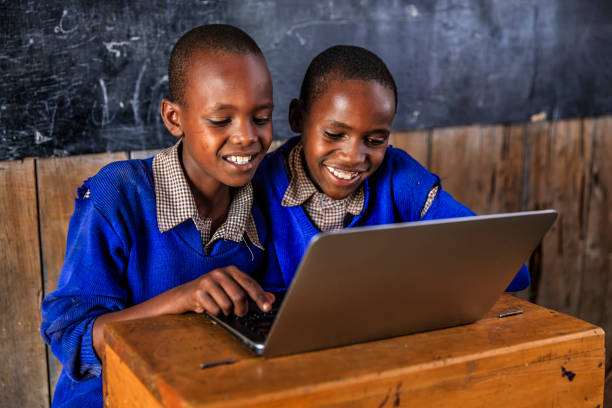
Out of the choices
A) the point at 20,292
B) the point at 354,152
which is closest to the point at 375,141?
the point at 354,152

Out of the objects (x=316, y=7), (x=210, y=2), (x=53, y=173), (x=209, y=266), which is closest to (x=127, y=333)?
(x=209, y=266)

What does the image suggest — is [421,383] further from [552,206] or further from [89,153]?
[552,206]

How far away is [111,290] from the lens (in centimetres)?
121

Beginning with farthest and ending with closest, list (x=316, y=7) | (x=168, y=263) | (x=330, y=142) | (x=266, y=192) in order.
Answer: (x=316, y=7)
(x=266, y=192)
(x=330, y=142)
(x=168, y=263)

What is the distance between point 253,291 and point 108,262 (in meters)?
0.38

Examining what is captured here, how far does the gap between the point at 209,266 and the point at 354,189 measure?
41cm

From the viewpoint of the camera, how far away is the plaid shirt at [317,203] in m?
1.52

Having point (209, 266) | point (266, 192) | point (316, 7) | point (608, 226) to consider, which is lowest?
point (608, 226)

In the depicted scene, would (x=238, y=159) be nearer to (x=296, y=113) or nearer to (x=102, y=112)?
(x=296, y=113)

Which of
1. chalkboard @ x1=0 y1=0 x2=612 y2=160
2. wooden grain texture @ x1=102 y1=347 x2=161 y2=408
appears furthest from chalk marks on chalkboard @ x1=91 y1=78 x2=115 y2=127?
wooden grain texture @ x1=102 y1=347 x2=161 y2=408

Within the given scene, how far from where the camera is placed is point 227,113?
1290 millimetres

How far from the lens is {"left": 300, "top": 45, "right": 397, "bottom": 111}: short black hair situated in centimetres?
146

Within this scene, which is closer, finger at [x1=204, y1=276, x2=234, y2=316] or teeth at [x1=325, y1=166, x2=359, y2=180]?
finger at [x1=204, y1=276, x2=234, y2=316]

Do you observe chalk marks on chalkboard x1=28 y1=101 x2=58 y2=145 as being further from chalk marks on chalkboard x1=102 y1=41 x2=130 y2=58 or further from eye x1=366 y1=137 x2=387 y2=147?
eye x1=366 y1=137 x2=387 y2=147
